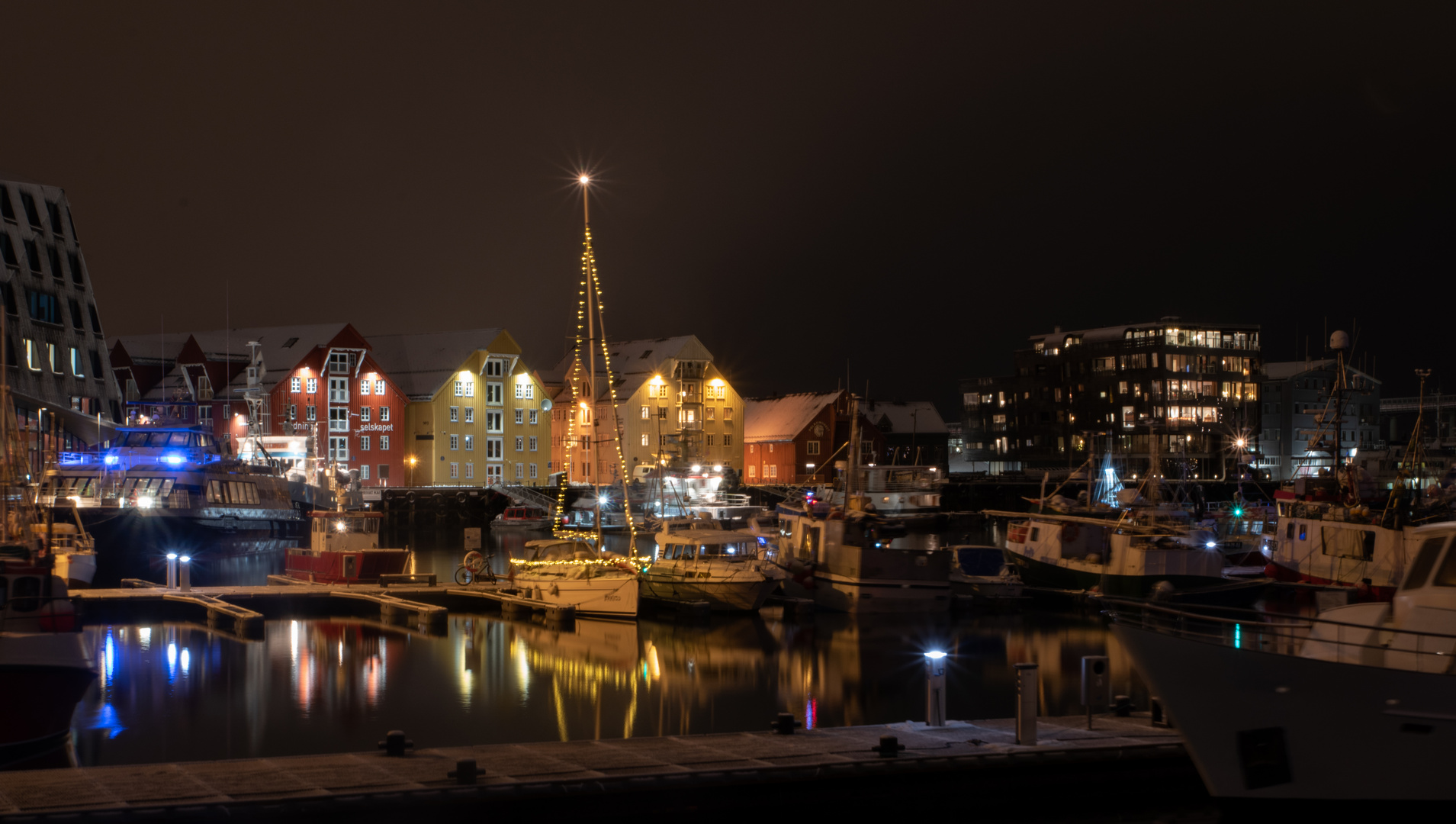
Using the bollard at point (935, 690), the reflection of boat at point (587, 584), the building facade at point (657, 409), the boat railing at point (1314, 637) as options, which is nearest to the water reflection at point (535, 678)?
the reflection of boat at point (587, 584)

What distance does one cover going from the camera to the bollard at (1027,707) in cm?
1519

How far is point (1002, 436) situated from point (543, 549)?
94.6m

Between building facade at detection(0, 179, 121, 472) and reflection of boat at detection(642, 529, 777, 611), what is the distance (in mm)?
29654

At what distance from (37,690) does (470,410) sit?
244 feet

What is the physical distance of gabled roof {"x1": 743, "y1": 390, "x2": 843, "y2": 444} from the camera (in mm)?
105812

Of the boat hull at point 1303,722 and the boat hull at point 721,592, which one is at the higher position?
the boat hull at point 1303,722

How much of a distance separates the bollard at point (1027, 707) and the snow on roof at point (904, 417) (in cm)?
10486

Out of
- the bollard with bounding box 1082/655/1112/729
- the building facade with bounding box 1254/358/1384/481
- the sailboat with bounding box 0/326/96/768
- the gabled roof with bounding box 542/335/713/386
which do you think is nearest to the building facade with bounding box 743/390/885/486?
the gabled roof with bounding box 542/335/713/386

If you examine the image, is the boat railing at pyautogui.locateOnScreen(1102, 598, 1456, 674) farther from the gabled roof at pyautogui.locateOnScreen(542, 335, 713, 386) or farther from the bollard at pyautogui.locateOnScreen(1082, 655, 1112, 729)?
the gabled roof at pyautogui.locateOnScreen(542, 335, 713, 386)

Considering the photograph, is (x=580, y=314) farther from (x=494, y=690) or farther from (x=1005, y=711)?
(x=1005, y=711)

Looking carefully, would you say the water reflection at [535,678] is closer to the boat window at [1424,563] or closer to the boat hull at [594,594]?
the boat hull at [594,594]

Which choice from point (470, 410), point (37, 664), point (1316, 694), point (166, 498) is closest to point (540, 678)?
point (37, 664)

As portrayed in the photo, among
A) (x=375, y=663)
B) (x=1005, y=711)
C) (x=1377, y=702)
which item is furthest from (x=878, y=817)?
(x=375, y=663)

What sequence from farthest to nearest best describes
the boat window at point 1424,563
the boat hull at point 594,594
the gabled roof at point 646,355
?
the gabled roof at point 646,355 → the boat hull at point 594,594 → the boat window at point 1424,563
